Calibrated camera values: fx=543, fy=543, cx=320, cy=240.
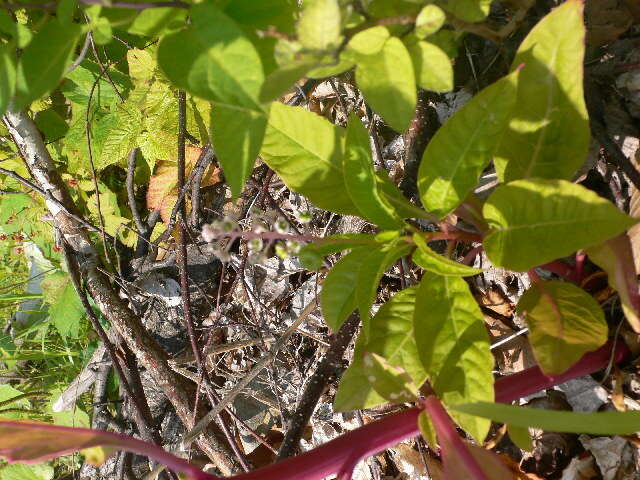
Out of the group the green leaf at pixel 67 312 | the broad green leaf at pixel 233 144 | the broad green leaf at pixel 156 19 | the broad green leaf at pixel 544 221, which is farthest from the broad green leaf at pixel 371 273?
the green leaf at pixel 67 312

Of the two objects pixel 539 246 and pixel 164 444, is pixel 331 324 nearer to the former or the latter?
pixel 539 246

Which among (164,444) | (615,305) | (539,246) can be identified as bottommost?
(164,444)

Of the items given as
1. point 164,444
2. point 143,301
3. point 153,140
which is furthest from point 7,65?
point 164,444

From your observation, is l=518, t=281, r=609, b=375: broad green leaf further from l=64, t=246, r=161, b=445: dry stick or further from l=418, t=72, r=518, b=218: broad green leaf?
l=64, t=246, r=161, b=445: dry stick

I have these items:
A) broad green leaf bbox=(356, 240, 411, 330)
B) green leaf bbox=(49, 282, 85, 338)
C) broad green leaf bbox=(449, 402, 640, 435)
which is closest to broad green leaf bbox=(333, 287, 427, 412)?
broad green leaf bbox=(356, 240, 411, 330)

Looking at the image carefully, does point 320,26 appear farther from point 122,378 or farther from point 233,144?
point 122,378

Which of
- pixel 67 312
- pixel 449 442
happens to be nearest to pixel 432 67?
pixel 449 442
